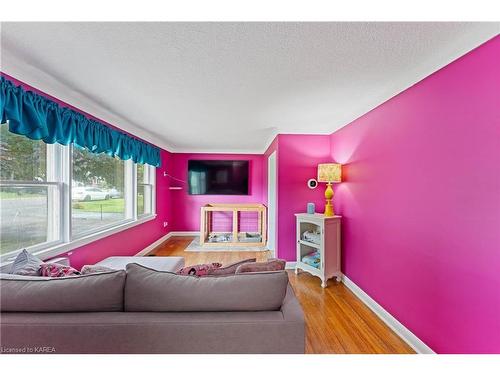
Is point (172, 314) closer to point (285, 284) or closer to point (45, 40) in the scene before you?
point (285, 284)

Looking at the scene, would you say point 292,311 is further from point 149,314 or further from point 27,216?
point 27,216

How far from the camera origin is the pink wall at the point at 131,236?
2402mm

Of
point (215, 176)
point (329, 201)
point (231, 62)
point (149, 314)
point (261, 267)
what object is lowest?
point (149, 314)

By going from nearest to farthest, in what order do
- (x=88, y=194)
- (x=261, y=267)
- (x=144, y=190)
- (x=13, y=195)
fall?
(x=261, y=267)
(x=13, y=195)
(x=88, y=194)
(x=144, y=190)

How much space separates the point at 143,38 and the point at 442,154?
6.95 feet

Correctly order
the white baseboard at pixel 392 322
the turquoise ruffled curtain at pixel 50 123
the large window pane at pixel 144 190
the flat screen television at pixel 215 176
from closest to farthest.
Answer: the turquoise ruffled curtain at pixel 50 123
the white baseboard at pixel 392 322
the large window pane at pixel 144 190
the flat screen television at pixel 215 176

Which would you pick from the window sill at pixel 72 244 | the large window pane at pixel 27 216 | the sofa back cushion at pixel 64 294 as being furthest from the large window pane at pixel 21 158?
the sofa back cushion at pixel 64 294

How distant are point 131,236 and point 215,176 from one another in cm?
256

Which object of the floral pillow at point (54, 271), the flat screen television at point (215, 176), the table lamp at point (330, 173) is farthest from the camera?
the flat screen television at point (215, 176)

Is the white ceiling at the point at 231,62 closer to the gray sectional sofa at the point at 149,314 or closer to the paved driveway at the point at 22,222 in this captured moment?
the paved driveway at the point at 22,222

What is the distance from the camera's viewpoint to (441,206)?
5.13 ft

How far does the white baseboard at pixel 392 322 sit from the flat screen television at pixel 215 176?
3.65m

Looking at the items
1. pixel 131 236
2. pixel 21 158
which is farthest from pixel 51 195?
pixel 131 236

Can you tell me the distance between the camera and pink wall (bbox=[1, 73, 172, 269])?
7.88ft
